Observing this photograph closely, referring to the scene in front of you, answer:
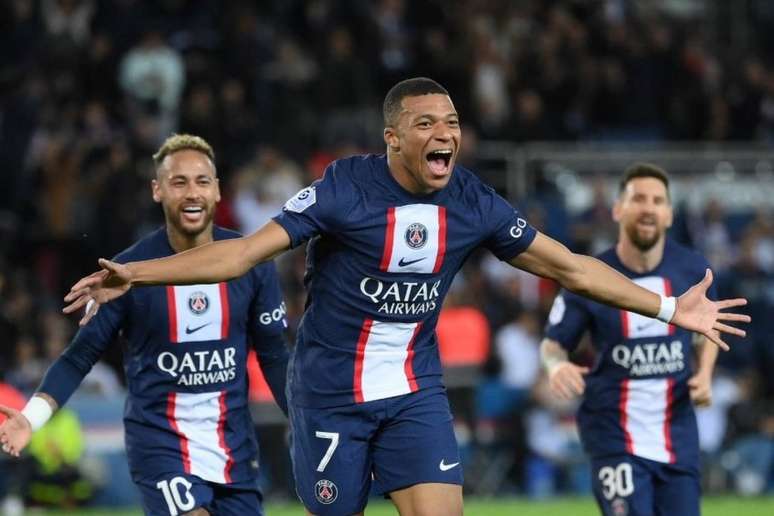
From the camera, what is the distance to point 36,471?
43.7 feet

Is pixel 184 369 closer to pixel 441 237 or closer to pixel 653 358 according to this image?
pixel 441 237

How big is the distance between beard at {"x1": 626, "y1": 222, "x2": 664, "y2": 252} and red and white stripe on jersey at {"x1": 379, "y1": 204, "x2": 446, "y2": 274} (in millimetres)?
1984

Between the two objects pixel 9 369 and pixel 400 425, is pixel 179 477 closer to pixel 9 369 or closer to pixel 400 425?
pixel 400 425

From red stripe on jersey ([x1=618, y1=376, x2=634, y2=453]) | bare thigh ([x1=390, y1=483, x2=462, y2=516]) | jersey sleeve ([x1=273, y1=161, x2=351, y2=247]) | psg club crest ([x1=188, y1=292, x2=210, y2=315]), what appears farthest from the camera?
red stripe on jersey ([x1=618, y1=376, x2=634, y2=453])

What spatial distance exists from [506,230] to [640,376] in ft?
6.05

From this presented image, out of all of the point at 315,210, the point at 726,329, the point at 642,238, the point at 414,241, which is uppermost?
the point at 642,238

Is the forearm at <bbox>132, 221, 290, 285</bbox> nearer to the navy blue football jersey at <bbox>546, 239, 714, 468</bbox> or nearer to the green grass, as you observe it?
the navy blue football jersey at <bbox>546, 239, 714, 468</bbox>

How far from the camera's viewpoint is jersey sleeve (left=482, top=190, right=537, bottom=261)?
6.55m

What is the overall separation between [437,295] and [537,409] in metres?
8.31

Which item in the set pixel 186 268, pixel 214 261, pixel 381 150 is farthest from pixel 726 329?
pixel 381 150

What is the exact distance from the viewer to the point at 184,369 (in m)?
7.04

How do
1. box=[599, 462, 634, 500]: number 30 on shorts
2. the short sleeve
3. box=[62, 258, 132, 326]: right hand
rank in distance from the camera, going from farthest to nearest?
box=[599, 462, 634, 500]: number 30 on shorts
the short sleeve
box=[62, 258, 132, 326]: right hand

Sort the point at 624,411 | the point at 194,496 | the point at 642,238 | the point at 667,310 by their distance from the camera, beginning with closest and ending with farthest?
the point at 667,310 → the point at 194,496 → the point at 624,411 → the point at 642,238

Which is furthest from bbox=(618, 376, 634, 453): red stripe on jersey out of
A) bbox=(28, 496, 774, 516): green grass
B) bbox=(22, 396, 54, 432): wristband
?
bbox=(28, 496, 774, 516): green grass
